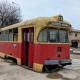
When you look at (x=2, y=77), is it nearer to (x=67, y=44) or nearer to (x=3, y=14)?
(x=67, y=44)

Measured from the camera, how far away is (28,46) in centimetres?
1116

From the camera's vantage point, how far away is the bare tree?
40438 mm

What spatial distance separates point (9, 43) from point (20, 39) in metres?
2.65

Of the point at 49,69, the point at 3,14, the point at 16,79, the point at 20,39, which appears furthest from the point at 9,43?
the point at 3,14

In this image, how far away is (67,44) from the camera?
10.9 meters

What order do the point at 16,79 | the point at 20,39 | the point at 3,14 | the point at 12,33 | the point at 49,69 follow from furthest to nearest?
1. the point at 3,14
2. the point at 12,33
3. the point at 20,39
4. the point at 49,69
5. the point at 16,79

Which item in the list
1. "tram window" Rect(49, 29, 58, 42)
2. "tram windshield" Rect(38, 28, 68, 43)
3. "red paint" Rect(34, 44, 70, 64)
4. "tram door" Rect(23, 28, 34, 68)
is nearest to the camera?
"red paint" Rect(34, 44, 70, 64)

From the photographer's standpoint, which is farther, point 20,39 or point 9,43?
point 9,43

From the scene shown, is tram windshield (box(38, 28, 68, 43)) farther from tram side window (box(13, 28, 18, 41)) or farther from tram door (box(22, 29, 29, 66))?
tram side window (box(13, 28, 18, 41))

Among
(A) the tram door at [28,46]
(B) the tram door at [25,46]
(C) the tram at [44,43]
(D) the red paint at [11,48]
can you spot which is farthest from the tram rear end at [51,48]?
(D) the red paint at [11,48]

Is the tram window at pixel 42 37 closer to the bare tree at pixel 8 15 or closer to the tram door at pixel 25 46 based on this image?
the tram door at pixel 25 46

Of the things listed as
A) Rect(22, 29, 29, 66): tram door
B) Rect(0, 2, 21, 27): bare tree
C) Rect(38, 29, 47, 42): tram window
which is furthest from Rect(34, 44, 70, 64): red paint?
Rect(0, 2, 21, 27): bare tree

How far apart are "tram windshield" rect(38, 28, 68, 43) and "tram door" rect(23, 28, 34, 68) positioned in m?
0.83

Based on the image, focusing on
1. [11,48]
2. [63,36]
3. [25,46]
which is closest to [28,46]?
[25,46]
